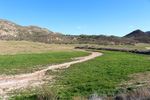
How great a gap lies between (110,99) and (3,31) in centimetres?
10938

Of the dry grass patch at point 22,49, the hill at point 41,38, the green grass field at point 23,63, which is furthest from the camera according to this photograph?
the hill at point 41,38

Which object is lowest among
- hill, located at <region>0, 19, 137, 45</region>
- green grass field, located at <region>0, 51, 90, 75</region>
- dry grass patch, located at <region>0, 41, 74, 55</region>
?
green grass field, located at <region>0, 51, 90, 75</region>

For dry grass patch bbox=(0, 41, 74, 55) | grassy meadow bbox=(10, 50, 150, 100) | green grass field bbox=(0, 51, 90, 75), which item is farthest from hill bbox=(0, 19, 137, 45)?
grassy meadow bbox=(10, 50, 150, 100)

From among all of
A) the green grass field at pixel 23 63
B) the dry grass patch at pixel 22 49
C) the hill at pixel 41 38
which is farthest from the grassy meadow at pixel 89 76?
the hill at pixel 41 38

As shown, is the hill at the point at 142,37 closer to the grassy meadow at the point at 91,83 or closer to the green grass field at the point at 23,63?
the green grass field at the point at 23,63

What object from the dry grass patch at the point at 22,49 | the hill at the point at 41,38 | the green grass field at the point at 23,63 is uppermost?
the hill at the point at 41,38

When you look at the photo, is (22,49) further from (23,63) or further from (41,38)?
(41,38)

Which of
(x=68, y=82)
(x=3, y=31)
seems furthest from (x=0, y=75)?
(x=3, y=31)

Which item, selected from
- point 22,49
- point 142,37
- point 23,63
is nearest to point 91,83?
point 23,63

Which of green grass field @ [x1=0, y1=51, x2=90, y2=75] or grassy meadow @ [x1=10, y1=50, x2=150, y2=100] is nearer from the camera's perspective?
grassy meadow @ [x1=10, y1=50, x2=150, y2=100]

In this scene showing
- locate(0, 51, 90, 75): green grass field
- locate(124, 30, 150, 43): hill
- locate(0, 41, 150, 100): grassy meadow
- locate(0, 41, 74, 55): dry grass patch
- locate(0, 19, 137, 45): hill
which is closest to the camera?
locate(0, 41, 150, 100): grassy meadow

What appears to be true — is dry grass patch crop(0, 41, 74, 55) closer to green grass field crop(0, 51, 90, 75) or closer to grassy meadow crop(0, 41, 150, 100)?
green grass field crop(0, 51, 90, 75)

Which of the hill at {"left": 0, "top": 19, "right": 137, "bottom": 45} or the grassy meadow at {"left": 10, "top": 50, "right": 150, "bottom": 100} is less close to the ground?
the hill at {"left": 0, "top": 19, "right": 137, "bottom": 45}

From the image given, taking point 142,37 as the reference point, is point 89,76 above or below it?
below
